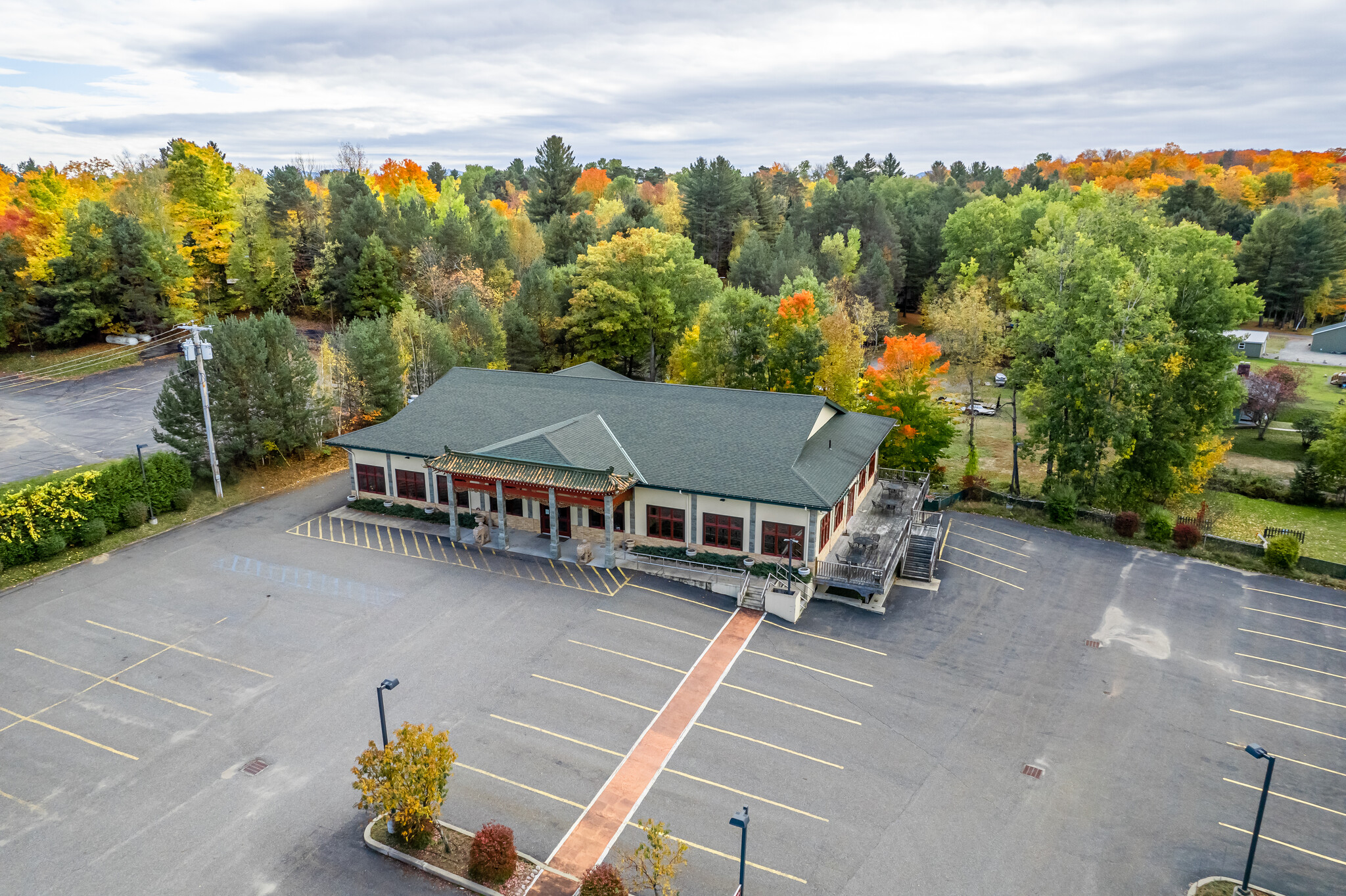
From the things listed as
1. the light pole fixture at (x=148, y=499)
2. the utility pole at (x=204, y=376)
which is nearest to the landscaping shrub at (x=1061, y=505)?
the utility pole at (x=204, y=376)

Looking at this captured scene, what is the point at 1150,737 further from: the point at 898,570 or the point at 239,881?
the point at 239,881

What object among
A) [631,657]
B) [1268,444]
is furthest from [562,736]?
[1268,444]

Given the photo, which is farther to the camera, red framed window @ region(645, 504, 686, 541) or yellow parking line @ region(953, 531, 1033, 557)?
yellow parking line @ region(953, 531, 1033, 557)

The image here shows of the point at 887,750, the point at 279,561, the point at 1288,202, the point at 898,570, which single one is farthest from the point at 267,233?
the point at 1288,202

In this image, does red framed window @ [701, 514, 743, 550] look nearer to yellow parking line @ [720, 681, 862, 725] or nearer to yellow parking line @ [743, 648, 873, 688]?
yellow parking line @ [743, 648, 873, 688]

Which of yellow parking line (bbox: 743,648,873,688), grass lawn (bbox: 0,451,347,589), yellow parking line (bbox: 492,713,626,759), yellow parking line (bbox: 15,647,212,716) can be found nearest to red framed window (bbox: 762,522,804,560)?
yellow parking line (bbox: 743,648,873,688)

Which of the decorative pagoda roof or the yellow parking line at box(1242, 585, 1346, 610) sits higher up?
the decorative pagoda roof

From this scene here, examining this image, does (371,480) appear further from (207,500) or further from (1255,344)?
(1255,344)
